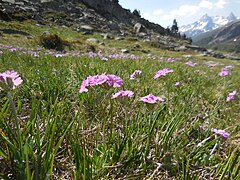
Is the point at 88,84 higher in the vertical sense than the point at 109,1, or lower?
lower

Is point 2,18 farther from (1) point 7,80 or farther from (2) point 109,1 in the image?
(2) point 109,1

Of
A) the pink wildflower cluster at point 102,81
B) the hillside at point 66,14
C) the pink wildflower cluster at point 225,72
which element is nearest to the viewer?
the pink wildflower cluster at point 102,81

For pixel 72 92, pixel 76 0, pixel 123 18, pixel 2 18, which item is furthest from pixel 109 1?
pixel 72 92

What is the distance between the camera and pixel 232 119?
7.75 feet

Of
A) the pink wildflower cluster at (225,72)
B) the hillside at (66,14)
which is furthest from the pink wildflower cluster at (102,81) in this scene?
the hillside at (66,14)

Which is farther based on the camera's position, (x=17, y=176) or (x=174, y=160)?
(x=174, y=160)

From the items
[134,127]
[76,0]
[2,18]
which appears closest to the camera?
[134,127]

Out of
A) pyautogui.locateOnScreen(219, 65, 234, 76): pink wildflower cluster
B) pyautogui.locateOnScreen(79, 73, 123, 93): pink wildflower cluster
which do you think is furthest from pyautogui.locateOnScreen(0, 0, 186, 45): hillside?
pyautogui.locateOnScreen(79, 73, 123, 93): pink wildflower cluster

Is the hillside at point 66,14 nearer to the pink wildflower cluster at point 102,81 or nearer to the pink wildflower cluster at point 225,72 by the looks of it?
the pink wildflower cluster at point 225,72

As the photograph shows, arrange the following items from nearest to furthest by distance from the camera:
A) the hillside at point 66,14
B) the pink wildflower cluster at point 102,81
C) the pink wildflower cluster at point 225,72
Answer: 1. the pink wildflower cluster at point 102,81
2. the pink wildflower cluster at point 225,72
3. the hillside at point 66,14

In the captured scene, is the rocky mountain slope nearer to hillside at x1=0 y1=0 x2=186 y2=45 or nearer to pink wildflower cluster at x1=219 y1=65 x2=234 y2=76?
hillside at x1=0 y1=0 x2=186 y2=45

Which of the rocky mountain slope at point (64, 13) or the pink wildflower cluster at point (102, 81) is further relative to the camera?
the rocky mountain slope at point (64, 13)

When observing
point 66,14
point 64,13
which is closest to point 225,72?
point 64,13

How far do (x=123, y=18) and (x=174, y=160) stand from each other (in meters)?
77.0
